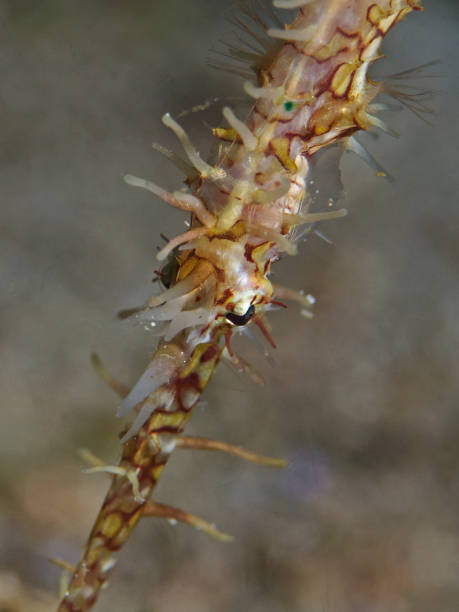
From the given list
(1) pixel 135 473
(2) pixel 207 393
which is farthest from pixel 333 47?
(2) pixel 207 393

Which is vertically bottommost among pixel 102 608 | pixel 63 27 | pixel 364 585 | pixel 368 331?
pixel 102 608

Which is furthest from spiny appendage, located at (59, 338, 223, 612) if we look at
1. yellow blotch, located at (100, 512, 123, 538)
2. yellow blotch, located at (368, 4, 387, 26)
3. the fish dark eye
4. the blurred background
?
yellow blotch, located at (368, 4, 387, 26)

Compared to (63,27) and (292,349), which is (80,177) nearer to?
(63,27)

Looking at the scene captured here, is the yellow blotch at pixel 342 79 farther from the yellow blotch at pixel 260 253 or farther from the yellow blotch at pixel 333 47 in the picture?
the yellow blotch at pixel 260 253

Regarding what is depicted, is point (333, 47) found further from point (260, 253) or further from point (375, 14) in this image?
point (260, 253)

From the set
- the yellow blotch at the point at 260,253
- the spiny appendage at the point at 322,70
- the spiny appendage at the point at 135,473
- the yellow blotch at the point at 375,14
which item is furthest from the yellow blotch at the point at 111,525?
the yellow blotch at the point at 375,14

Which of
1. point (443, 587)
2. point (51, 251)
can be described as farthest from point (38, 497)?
point (443, 587)
